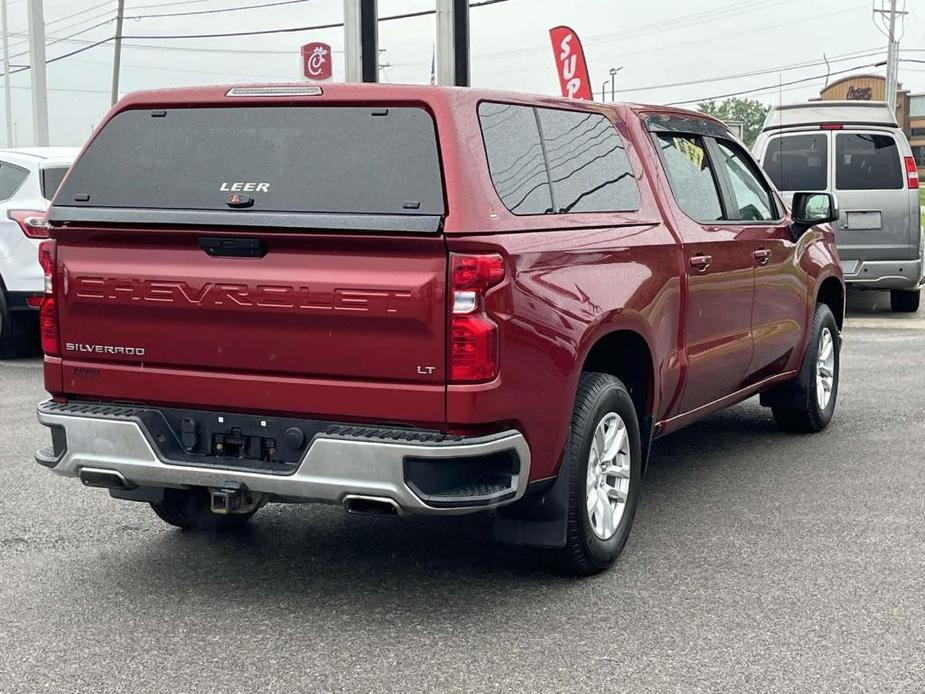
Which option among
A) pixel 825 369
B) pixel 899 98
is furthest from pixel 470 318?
pixel 899 98

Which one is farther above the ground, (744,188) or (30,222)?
(744,188)

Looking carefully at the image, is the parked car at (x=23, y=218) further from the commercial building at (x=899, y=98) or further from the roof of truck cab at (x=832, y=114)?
the commercial building at (x=899, y=98)

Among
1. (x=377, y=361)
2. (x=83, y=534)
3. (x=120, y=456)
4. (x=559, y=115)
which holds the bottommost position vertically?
(x=83, y=534)

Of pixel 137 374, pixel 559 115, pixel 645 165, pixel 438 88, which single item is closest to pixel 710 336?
pixel 645 165

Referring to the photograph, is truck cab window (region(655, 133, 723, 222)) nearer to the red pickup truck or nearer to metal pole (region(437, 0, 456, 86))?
the red pickup truck

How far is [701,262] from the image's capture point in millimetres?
6074

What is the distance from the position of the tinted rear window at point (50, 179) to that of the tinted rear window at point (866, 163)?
26.8ft

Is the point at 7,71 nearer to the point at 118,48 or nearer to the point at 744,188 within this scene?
the point at 118,48

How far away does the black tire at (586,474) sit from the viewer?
16.1 feet

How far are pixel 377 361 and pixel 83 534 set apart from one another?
7.16 feet

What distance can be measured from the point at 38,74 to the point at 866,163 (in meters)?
15.3

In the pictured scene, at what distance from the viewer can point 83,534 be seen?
5.85 m

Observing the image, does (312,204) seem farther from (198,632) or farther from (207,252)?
(198,632)

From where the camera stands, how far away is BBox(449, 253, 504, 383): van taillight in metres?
4.29
